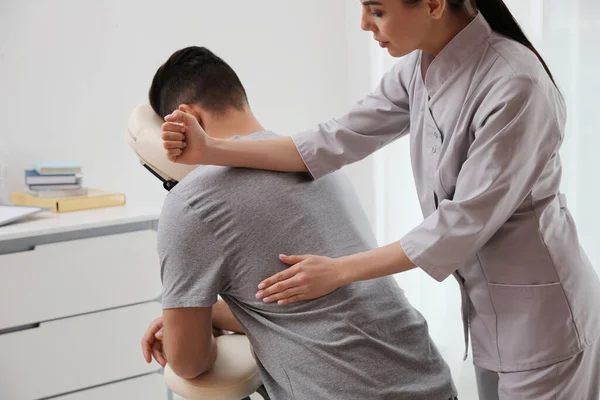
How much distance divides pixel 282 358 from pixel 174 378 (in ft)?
0.83

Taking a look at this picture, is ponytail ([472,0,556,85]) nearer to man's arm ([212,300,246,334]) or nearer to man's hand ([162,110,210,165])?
man's hand ([162,110,210,165])

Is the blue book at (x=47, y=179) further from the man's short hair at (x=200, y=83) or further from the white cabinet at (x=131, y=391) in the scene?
the man's short hair at (x=200, y=83)

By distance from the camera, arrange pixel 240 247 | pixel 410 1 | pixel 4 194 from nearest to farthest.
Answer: pixel 410 1 < pixel 240 247 < pixel 4 194

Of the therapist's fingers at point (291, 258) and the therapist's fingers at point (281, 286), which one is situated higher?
the therapist's fingers at point (291, 258)

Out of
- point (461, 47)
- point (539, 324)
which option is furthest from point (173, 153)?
point (539, 324)

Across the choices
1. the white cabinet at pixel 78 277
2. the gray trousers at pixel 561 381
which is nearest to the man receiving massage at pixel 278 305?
the gray trousers at pixel 561 381

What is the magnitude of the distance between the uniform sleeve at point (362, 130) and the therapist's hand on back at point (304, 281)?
0.73 feet

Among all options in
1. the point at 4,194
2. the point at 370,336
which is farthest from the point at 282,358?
the point at 4,194

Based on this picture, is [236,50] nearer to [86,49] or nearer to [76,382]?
[86,49]

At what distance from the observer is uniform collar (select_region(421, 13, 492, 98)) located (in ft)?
4.15

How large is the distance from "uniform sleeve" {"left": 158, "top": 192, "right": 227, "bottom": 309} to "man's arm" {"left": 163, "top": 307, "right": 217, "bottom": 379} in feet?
0.09

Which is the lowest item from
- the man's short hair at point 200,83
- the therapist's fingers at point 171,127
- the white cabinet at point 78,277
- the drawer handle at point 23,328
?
the drawer handle at point 23,328

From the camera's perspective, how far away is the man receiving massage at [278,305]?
1.31 meters

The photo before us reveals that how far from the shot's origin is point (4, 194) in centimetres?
264
